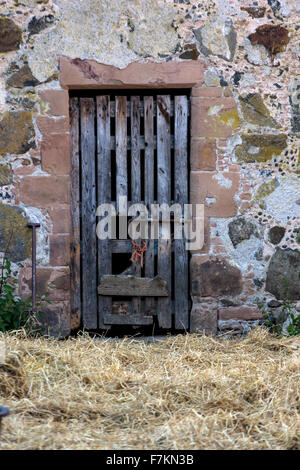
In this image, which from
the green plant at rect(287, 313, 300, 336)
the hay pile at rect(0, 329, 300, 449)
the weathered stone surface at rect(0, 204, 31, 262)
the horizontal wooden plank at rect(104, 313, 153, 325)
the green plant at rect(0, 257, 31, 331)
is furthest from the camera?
the horizontal wooden plank at rect(104, 313, 153, 325)

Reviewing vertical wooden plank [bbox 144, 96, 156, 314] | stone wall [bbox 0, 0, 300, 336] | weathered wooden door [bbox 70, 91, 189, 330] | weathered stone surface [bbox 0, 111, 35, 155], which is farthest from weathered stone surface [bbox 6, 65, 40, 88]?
vertical wooden plank [bbox 144, 96, 156, 314]

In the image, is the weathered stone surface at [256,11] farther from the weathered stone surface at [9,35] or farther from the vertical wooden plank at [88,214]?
the weathered stone surface at [9,35]

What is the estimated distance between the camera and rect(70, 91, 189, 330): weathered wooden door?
4656 mm

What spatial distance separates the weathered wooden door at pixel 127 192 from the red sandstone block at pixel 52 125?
0.40ft

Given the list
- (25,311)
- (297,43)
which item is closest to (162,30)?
(297,43)

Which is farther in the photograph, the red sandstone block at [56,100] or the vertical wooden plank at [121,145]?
the vertical wooden plank at [121,145]

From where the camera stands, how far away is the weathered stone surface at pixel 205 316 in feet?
15.1

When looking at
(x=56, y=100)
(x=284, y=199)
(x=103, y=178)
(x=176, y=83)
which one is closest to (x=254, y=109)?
(x=176, y=83)

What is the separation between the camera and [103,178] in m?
4.68

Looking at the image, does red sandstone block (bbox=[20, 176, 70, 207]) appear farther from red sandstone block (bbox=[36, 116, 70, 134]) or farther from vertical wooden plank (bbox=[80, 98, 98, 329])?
red sandstone block (bbox=[36, 116, 70, 134])

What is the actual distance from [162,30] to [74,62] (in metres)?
0.77

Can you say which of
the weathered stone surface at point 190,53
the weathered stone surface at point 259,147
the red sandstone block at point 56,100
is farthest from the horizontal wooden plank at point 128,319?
the weathered stone surface at point 190,53

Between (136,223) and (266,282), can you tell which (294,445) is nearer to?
(266,282)

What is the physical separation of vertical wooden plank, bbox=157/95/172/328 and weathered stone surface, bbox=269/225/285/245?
853 millimetres
